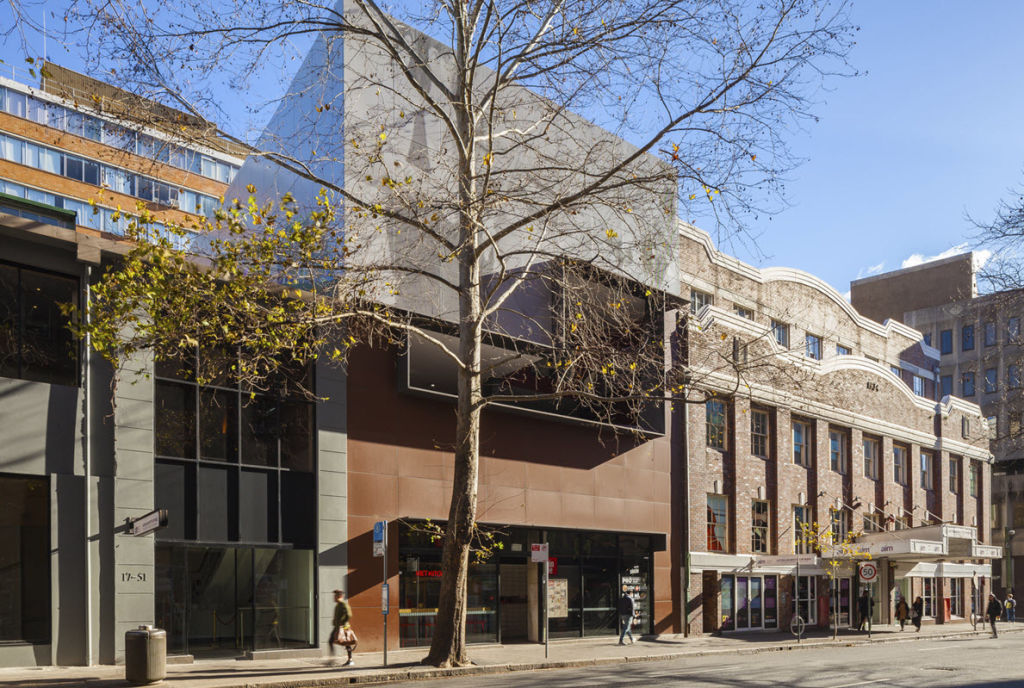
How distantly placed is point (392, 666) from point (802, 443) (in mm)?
24126

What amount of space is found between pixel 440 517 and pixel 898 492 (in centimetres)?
2704

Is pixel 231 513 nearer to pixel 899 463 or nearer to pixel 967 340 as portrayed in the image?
pixel 899 463

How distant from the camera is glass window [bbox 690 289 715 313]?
1414 inches

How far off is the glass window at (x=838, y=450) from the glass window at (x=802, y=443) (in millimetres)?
1444

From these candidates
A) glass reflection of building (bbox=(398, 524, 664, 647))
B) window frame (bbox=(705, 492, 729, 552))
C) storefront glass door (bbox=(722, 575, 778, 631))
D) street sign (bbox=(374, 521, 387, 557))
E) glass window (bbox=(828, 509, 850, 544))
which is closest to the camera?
street sign (bbox=(374, 521, 387, 557))

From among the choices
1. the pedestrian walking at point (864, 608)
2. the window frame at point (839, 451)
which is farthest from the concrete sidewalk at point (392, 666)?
the window frame at point (839, 451)

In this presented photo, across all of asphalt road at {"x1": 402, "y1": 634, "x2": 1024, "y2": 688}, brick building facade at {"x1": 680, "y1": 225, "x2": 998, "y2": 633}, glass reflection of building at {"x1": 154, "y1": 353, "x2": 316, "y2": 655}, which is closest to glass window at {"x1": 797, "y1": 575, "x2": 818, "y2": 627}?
brick building facade at {"x1": 680, "y1": 225, "x2": 998, "y2": 633}

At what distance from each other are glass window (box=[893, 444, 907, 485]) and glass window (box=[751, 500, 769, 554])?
11.1 m

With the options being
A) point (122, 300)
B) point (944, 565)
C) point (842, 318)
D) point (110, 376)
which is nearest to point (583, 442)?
point (110, 376)

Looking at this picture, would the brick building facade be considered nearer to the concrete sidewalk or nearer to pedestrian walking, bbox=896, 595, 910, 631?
pedestrian walking, bbox=896, 595, 910, 631

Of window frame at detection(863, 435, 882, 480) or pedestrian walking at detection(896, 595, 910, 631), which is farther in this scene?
window frame at detection(863, 435, 882, 480)

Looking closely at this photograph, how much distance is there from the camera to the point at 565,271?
64.1ft

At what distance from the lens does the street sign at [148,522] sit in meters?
18.0

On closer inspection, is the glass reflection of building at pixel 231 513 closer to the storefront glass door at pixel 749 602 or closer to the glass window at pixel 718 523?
the glass window at pixel 718 523
